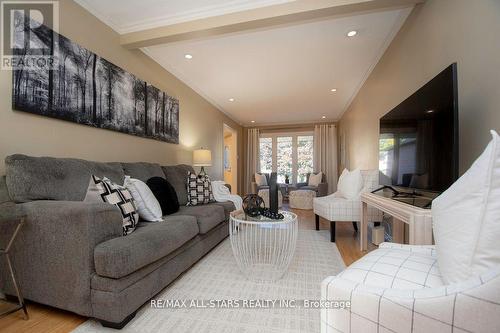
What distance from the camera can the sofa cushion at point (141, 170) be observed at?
7.24 feet

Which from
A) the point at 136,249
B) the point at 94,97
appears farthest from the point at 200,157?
the point at 136,249

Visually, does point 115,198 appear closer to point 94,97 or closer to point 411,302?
point 94,97

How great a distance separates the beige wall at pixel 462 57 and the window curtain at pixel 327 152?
3944mm

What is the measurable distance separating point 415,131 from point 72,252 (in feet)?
7.87

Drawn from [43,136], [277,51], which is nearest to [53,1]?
[43,136]

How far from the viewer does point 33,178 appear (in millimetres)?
1404

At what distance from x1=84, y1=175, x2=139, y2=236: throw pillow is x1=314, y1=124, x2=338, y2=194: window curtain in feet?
19.0

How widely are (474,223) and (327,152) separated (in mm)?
6181

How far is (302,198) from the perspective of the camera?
521 centimetres

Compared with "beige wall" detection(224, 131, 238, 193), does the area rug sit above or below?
below

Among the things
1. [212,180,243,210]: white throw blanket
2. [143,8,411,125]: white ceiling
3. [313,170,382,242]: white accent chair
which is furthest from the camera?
[212,180,243,210]: white throw blanket

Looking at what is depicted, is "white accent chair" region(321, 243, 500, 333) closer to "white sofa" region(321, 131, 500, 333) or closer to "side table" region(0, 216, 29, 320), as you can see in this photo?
"white sofa" region(321, 131, 500, 333)

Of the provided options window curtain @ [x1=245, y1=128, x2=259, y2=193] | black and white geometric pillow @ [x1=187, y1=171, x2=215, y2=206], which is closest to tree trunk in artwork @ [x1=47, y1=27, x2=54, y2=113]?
black and white geometric pillow @ [x1=187, y1=171, x2=215, y2=206]

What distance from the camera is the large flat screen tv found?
4.18 feet
